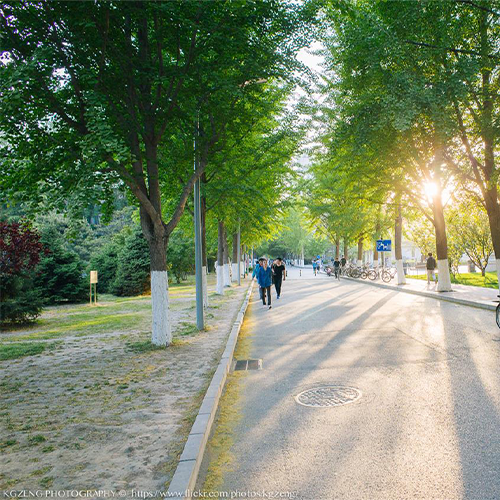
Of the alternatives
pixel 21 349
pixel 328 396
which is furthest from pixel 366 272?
pixel 328 396

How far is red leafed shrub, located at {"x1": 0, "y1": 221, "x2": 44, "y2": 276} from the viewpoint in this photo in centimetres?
1377

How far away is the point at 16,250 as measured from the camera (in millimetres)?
13961

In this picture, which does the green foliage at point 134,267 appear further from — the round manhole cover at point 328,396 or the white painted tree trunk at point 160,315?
the round manhole cover at point 328,396

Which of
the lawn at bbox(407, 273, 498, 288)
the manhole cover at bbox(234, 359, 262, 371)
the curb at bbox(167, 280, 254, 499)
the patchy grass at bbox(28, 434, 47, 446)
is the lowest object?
the manhole cover at bbox(234, 359, 262, 371)

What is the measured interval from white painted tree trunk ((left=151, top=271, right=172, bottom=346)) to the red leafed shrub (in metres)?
6.29

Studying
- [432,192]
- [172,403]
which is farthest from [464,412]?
[432,192]

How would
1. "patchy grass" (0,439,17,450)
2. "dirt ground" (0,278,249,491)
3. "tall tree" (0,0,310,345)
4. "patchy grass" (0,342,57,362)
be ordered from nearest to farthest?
"dirt ground" (0,278,249,491) < "patchy grass" (0,439,17,450) < "tall tree" (0,0,310,345) < "patchy grass" (0,342,57,362)

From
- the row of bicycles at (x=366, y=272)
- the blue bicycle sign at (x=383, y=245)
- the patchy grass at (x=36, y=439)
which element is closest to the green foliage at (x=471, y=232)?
the blue bicycle sign at (x=383, y=245)

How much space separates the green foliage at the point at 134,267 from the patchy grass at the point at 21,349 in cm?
1820

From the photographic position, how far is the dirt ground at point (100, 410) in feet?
12.3

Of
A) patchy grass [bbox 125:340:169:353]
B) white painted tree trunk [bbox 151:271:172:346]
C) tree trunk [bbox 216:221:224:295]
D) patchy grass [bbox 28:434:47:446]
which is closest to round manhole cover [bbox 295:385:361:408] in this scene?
patchy grass [bbox 28:434:47:446]

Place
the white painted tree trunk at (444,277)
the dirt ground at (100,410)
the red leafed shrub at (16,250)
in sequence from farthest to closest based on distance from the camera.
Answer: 1. the white painted tree trunk at (444,277)
2. the red leafed shrub at (16,250)
3. the dirt ground at (100,410)

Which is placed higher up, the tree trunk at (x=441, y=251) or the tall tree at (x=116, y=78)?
the tall tree at (x=116, y=78)

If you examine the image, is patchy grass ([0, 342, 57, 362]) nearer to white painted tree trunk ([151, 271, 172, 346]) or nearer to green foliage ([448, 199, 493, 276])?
white painted tree trunk ([151, 271, 172, 346])
